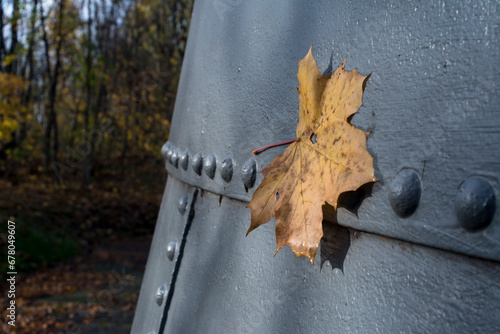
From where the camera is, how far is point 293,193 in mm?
613

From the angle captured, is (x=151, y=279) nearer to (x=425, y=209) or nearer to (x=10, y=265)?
(x=425, y=209)

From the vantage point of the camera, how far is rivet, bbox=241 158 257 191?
2.44 feet

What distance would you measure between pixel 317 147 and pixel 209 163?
33 centimetres

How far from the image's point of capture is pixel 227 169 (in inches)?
32.3

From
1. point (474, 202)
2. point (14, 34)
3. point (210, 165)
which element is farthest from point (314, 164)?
point (14, 34)

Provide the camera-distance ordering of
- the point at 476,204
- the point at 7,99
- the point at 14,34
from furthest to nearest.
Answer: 1. the point at 14,34
2. the point at 7,99
3. the point at 476,204

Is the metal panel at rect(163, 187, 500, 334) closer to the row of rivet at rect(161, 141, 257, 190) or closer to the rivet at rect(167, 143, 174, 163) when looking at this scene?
the row of rivet at rect(161, 141, 257, 190)

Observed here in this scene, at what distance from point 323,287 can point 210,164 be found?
0.35 m

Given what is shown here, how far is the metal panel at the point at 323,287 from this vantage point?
0.47 meters

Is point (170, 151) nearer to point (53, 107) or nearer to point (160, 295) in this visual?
point (160, 295)

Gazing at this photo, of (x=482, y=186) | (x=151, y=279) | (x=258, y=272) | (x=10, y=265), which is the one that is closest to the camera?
(x=482, y=186)

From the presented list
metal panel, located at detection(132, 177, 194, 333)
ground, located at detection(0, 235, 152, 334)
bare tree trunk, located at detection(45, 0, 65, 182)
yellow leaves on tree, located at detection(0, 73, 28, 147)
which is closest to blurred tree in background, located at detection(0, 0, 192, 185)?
bare tree trunk, located at detection(45, 0, 65, 182)

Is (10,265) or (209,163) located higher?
(209,163)

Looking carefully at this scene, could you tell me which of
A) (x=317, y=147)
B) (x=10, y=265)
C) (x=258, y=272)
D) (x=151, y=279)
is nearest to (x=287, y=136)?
(x=317, y=147)
